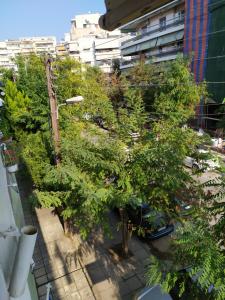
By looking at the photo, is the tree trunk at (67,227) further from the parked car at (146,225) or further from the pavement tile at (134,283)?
the pavement tile at (134,283)

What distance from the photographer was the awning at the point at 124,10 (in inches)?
46.0

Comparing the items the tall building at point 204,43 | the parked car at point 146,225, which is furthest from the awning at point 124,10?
the tall building at point 204,43

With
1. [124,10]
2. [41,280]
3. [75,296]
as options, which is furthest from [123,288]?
[124,10]

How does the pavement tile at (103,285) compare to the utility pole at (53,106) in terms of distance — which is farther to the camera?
the utility pole at (53,106)

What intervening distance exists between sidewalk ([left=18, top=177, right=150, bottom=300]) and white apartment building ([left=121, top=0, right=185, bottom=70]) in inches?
823

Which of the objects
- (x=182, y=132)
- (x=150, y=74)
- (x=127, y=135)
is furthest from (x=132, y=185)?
(x=150, y=74)

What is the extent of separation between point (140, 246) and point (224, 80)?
16.9 m

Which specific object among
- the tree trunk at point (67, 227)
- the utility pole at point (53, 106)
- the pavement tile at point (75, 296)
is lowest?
the pavement tile at point (75, 296)

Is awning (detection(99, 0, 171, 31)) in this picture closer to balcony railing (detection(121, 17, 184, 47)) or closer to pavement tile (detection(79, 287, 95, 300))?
pavement tile (detection(79, 287, 95, 300))

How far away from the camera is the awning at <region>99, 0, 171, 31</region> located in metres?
1.17

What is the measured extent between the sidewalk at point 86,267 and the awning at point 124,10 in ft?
22.4

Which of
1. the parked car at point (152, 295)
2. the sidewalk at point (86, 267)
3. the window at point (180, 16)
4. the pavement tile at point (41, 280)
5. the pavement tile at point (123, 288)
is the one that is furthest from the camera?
the window at point (180, 16)

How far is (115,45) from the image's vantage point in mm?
54438

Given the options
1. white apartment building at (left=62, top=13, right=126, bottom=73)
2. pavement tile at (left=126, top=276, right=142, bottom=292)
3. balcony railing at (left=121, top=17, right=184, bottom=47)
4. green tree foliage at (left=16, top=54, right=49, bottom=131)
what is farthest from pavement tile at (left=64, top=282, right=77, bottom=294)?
white apartment building at (left=62, top=13, right=126, bottom=73)
